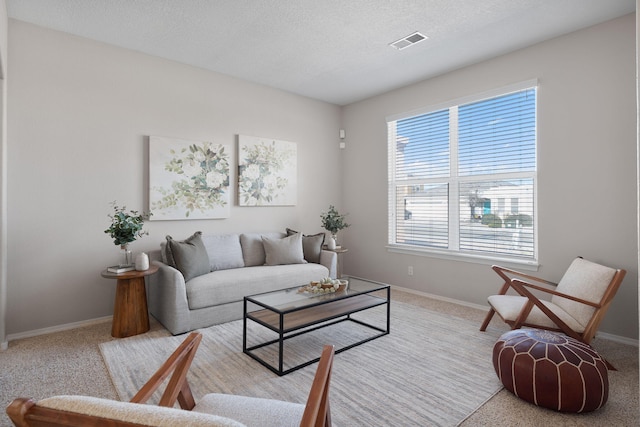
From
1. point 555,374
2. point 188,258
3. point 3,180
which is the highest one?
point 3,180

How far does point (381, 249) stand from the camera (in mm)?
5207

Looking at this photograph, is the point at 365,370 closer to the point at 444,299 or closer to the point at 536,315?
the point at 536,315

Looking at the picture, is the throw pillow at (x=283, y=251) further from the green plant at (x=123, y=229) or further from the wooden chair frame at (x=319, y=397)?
the wooden chair frame at (x=319, y=397)

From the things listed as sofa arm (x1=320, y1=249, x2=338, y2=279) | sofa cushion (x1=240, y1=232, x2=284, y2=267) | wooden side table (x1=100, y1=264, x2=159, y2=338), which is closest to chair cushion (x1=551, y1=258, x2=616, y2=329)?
sofa arm (x1=320, y1=249, x2=338, y2=279)

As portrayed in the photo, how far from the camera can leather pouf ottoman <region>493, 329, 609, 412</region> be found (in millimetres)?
1949

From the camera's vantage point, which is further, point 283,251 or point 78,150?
point 283,251

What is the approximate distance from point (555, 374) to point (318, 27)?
3291 mm

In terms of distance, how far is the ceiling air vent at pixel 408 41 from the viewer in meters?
3.36

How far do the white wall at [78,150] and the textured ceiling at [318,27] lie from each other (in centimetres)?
26

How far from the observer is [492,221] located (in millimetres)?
4000

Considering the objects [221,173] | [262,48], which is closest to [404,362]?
[221,173]

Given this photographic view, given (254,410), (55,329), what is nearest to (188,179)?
(55,329)

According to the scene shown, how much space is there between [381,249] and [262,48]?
10.5 feet

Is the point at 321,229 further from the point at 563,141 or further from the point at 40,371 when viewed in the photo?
the point at 40,371
